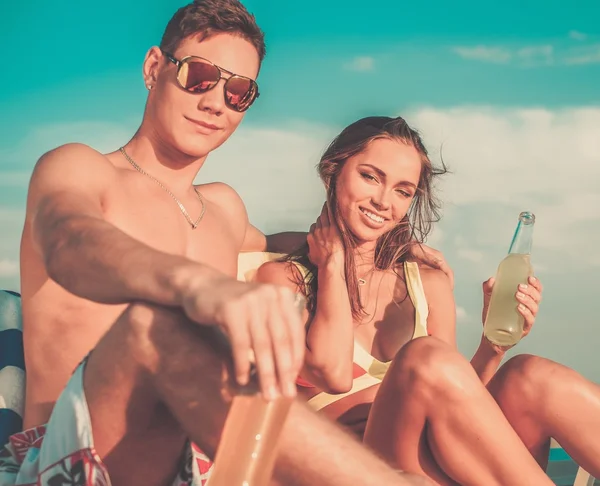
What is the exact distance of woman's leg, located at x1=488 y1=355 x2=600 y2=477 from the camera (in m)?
2.39

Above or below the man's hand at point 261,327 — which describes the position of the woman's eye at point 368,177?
above

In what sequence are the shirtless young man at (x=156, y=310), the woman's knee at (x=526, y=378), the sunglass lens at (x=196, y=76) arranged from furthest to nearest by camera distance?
1. the sunglass lens at (x=196, y=76)
2. the woman's knee at (x=526, y=378)
3. the shirtless young man at (x=156, y=310)

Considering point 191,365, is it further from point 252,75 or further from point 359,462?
point 252,75

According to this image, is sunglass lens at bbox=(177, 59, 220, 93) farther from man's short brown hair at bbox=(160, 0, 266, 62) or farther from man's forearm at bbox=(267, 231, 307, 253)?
man's forearm at bbox=(267, 231, 307, 253)

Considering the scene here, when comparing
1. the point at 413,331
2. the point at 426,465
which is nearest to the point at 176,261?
the point at 426,465

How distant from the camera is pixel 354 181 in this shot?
3.19 m

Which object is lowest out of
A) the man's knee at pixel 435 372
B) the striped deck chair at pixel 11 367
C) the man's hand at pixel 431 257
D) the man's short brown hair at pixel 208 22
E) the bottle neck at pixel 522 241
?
the striped deck chair at pixel 11 367

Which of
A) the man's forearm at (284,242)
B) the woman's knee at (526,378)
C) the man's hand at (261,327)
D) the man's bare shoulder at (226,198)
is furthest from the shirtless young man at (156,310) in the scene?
the woman's knee at (526,378)

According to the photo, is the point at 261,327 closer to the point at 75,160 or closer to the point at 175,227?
the point at 75,160

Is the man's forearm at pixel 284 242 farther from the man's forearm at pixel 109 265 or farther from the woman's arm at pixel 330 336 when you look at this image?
the man's forearm at pixel 109 265

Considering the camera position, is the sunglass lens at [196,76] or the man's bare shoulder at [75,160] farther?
the sunglass lens at [196,76]

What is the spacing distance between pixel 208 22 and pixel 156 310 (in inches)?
66.2

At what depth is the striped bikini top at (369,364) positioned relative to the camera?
2969 millimetres

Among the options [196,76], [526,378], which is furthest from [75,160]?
[526,378]
